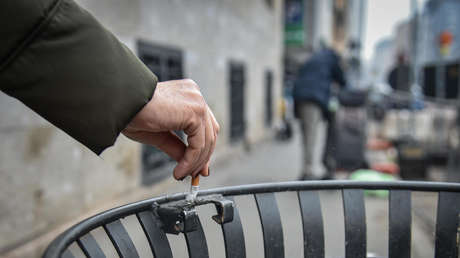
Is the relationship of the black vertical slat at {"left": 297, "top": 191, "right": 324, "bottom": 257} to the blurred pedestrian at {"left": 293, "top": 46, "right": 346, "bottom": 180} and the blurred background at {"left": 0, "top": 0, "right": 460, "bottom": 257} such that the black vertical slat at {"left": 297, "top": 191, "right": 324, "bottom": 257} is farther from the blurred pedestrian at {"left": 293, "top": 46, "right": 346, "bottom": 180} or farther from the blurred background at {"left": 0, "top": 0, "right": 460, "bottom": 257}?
the blurred pedestrian at {"left": 293, "top": 46, "right": 346, "bottom": 180}

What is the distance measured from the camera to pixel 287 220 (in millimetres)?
3977

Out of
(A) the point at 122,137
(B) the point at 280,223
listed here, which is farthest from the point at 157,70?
(B) the point at 280,223

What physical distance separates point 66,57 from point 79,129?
0.13m

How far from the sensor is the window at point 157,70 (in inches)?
204

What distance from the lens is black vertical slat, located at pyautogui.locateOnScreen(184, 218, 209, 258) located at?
1.08 m

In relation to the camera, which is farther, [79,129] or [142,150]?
[142,150]

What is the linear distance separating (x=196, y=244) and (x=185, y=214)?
0.47ft

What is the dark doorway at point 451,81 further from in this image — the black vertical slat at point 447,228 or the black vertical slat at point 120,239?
the black vertical slat at point 120,239

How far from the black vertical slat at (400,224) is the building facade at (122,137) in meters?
2.73

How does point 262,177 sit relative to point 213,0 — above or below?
below

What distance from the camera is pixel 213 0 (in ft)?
24.5

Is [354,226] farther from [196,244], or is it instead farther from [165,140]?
[165,140]

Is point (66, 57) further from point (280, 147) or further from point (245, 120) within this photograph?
point (280, 147)

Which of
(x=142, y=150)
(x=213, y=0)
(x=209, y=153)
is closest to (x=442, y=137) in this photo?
(x=213, y=0)
